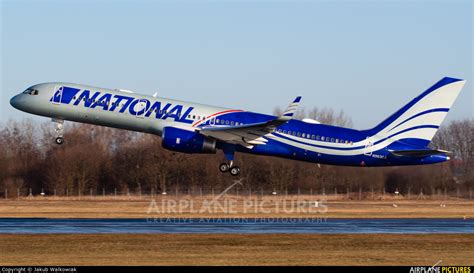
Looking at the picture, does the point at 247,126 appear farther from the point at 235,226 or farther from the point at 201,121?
the point at 235,226

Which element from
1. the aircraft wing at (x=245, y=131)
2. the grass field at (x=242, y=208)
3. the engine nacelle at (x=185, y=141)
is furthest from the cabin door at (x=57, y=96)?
the aircraft wing at (x=245, y=131)

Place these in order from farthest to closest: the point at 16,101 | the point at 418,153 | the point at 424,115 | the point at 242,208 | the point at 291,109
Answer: the point at 242,208, the point at 424,115, the point at 16,101, the point at 418,153, the point at 291,109

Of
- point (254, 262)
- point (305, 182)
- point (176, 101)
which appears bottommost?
point (254, 262)

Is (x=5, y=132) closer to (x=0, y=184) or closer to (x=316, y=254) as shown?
(x=0, y=184)

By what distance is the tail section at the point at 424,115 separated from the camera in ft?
168

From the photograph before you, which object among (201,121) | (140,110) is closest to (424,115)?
(201,121)

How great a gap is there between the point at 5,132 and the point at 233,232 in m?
54.0

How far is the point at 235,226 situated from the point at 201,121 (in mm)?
9088

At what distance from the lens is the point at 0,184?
7088 centimetres

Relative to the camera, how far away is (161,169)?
70625 mm

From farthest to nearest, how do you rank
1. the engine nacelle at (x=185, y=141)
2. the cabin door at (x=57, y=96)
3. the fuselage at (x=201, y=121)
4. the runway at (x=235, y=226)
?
the cabin door at (x=57, y=96), the fuselage at (x=201, y=121), the engine nacelle at (x=185, y=141), the runway at (x=235, y=226)

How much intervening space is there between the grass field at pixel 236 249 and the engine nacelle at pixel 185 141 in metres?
12.1

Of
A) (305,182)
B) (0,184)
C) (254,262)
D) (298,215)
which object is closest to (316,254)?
(254,262)

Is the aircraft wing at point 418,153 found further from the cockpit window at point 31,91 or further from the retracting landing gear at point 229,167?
the cockpit window at point 31,91
